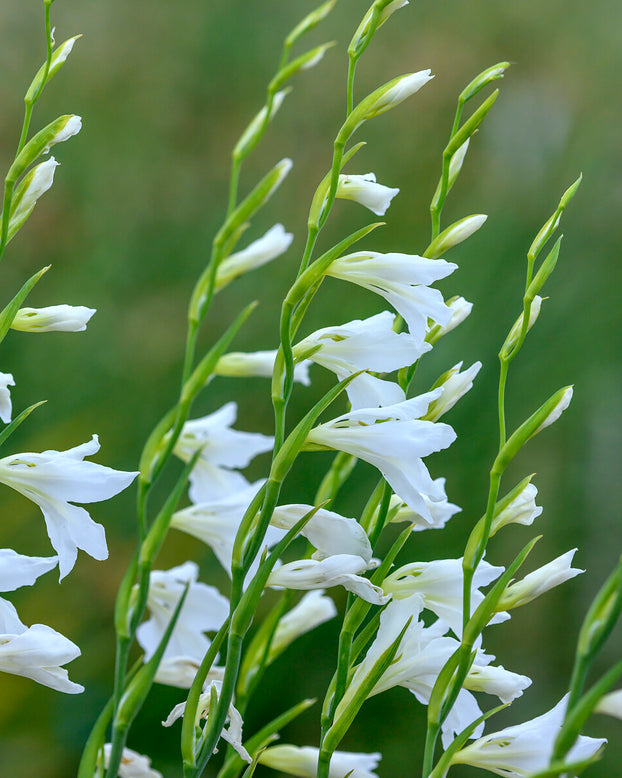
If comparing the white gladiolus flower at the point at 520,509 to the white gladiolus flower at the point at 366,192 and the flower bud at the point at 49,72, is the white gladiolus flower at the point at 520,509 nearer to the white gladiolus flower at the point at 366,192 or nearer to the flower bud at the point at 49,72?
the white gladiolus flower at the point at 366,192

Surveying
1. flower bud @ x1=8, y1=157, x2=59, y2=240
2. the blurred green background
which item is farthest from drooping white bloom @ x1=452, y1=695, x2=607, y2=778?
the blurred green background

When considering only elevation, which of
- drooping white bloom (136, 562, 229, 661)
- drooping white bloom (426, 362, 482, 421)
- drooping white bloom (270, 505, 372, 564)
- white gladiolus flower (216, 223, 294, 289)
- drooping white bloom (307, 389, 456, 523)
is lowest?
drooping white bloom (136, 562, 229, 661)

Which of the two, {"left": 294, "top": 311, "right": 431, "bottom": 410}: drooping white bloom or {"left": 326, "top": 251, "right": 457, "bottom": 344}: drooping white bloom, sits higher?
{"left": 326, "top": 251, "right": 457, "bottom": 344}: drooping white bloom

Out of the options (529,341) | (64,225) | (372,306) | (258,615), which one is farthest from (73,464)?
(64,225)

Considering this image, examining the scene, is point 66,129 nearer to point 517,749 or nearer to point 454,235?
point 454,235

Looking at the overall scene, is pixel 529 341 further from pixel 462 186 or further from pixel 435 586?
pixel 435 586

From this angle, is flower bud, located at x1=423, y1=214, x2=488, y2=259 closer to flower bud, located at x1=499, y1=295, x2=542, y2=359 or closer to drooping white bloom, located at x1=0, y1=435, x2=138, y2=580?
flower bud, located at x1=499, y1=295, x2=542, y2=359

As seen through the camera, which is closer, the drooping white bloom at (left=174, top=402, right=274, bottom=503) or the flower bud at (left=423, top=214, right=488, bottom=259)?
the flower bud at (left=423, top=214, right=488, bottom=259)

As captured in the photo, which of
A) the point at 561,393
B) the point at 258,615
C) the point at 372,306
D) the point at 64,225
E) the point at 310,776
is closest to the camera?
the point at 561,393
